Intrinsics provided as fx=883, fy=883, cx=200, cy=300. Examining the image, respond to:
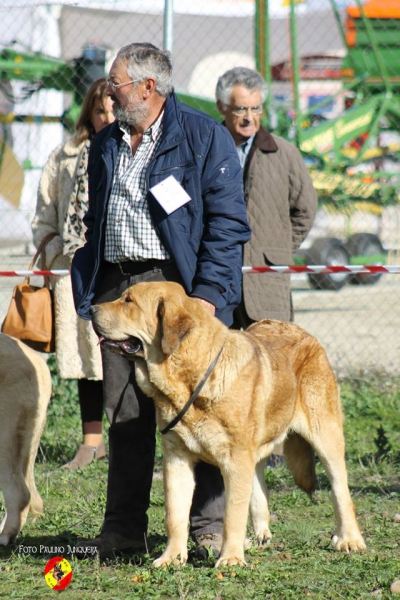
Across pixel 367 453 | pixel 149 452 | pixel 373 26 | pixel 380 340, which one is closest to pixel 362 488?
pixel 367 453

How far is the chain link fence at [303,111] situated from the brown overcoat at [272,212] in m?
3.75

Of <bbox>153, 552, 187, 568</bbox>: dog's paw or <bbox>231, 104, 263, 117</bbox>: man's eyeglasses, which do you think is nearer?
<bbox>153, 552, 187, 568</bbox>: dog's paw

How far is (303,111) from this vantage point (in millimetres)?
12633

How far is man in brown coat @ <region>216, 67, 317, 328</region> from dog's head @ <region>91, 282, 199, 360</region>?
5.73 ft

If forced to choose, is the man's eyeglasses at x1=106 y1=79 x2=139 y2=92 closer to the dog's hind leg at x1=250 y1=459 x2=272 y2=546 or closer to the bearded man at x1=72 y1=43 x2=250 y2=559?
the bearded man at x1=72 y1=43 x2=250 y2=559

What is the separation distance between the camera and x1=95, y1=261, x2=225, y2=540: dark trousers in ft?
13.1

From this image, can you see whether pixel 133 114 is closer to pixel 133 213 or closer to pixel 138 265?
pixel 133 213

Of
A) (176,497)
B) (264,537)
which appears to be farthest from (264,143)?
(176,497)

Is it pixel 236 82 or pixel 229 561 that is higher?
pixel 236 82

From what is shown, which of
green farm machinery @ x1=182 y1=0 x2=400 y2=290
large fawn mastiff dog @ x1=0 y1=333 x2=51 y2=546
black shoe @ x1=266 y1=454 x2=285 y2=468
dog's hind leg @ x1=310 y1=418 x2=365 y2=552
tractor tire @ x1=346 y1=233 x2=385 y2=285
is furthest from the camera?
tractor tire @ x1=346 y1=233 x2=385 y2=285

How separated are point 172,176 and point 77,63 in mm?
6640

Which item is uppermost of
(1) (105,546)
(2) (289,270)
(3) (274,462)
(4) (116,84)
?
(4) (116,84)

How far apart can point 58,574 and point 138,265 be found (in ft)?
4.32

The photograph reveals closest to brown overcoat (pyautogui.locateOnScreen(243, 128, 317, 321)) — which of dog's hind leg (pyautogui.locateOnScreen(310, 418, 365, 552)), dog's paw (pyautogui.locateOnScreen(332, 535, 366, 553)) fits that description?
dog's hind leg (pyautogui.locateOnScreen(310, 418, 365, 552))
